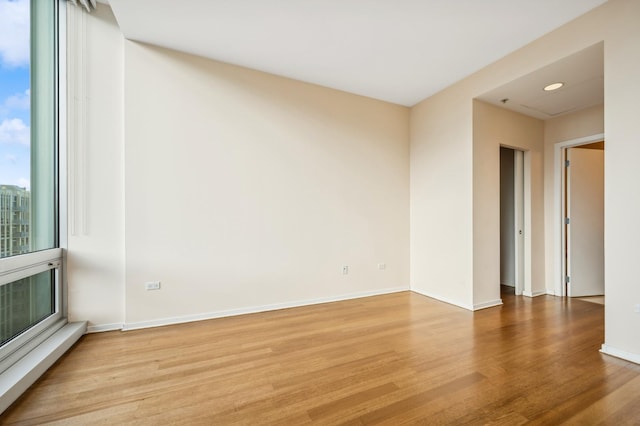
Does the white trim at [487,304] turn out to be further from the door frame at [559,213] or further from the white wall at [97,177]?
the white wall at [97,177]

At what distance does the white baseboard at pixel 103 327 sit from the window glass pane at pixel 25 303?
0.38 m

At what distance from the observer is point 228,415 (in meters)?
1.65

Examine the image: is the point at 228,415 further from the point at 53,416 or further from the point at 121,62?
the point at 121,62

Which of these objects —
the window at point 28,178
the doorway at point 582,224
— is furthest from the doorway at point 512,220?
the window at point 28,178

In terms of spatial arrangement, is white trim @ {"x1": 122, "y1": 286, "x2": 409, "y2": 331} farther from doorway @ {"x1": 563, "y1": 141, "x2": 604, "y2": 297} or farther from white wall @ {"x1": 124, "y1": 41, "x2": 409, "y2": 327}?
doorway @ {"x1": 563, "y1": 141, "x2": 604, "y2": 297}

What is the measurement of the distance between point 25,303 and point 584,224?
7082 mm

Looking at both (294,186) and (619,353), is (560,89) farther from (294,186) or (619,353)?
(294,186)

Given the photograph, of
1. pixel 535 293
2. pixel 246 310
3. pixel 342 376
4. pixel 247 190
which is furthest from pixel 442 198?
pixel 246 310

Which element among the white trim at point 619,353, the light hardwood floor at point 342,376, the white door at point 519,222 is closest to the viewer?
the light hardwood floor at point 342,376

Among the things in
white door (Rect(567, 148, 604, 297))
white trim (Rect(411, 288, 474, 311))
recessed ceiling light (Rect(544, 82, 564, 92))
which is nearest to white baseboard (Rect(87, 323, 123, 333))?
white trim (Rect(411, 288, 474, 311))

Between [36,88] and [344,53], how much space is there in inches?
123

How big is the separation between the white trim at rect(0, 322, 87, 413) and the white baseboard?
0.11 meters

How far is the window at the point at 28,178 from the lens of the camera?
2.10 metres

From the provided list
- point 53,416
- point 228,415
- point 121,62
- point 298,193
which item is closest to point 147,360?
point 53,416
